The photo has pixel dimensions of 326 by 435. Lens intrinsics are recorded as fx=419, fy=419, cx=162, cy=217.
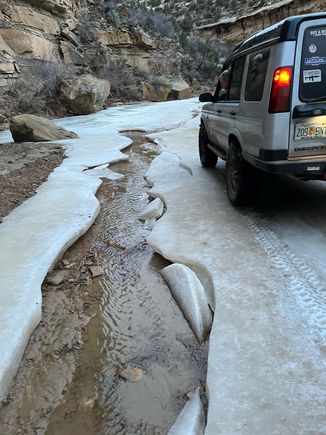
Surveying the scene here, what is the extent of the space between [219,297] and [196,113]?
14.5 metres

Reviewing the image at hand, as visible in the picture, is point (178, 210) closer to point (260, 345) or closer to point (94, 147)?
point (260, 345)

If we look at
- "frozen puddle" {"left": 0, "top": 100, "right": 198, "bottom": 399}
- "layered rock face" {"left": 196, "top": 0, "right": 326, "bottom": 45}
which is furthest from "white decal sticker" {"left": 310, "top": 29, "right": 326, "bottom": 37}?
"layered rock face" {"left": 196, "top": 0, "right": 326, "bottom": 45}

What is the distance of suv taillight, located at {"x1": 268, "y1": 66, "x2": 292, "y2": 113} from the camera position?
3.75 meters

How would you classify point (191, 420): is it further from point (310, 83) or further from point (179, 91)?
point (179, 91)

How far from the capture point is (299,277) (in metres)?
3.37

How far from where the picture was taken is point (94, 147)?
10.1 metres

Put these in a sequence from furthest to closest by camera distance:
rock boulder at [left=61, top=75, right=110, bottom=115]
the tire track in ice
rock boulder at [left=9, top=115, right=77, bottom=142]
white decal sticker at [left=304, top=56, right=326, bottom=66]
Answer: rock boulder at [left=61, top=75, right=110, bottom=115], rock boulder at [left=9, top=115, right=77, bottom=142], white decal sticker at [left=304, top=56, right=326, bottom=66], the tire track in ice

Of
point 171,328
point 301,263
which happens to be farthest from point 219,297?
point 301,263

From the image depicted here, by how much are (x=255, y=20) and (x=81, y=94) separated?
35.7m

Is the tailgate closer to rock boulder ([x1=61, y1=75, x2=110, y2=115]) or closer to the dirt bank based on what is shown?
the dirt bank

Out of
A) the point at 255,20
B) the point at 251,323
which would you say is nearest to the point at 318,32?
the point at 251,323

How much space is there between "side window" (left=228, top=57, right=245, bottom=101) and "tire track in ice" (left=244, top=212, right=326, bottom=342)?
5.74ft

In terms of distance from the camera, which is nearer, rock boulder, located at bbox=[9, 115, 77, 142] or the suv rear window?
the suv rear window

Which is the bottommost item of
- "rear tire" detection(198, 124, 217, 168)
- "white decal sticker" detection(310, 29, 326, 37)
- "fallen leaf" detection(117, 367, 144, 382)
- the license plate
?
"fallen leaf" detection(117, 367, 144, 382)
